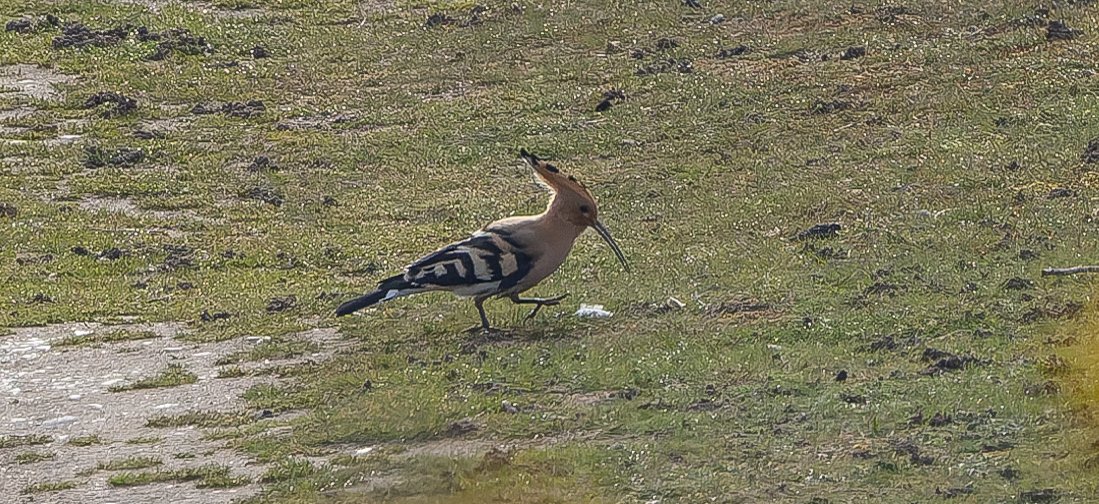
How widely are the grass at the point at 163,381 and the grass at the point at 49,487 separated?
154cm

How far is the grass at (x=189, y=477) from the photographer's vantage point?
7836 mm

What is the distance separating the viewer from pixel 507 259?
10164mm

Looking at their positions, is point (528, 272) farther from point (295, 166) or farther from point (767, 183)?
point (295, 166)

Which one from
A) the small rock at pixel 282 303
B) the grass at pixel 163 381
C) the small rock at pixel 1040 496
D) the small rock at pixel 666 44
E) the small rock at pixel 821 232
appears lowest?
the small rock at pixel 666 44

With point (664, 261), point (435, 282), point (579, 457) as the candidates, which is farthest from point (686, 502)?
A: point (664, 261)

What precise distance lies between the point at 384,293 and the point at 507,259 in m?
0.65

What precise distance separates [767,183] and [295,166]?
3678mm

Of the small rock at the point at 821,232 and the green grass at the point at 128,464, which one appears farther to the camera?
the small rock at the point at 821,232

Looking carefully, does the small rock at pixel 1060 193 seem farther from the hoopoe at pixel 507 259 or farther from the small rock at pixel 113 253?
the small rock at pixel 113 253

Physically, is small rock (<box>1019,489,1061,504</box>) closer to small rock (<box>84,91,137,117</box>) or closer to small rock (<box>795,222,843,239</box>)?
small rock (<box>795,222,843,239</box>)

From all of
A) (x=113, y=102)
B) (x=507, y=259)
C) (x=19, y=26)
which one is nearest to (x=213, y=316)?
(x=507, y=259)

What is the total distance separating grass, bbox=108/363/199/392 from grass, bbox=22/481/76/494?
1.54 m

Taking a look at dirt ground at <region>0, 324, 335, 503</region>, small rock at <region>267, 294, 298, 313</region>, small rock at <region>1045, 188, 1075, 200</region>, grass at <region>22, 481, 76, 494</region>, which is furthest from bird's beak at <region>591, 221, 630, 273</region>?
grass at <region>22, 481, 76, 494</region>

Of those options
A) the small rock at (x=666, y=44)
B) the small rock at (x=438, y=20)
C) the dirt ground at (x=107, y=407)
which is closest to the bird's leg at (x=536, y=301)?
the dirt ground at (x=107, y=407)
